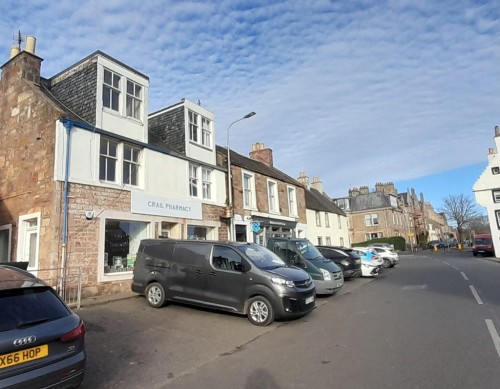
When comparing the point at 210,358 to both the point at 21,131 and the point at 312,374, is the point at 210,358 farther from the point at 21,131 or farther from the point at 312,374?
the point at 21,131

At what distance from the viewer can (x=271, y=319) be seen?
834cm

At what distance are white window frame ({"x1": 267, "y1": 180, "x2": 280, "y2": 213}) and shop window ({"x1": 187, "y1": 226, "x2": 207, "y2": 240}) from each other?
24.1ft

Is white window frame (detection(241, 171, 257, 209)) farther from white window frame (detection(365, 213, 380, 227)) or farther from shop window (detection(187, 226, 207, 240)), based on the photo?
white window frame (detection(365, 213, 380, 227))

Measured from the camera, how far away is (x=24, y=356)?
12.4 feet

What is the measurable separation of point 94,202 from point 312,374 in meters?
9.53

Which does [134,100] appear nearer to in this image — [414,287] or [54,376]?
[54,376]

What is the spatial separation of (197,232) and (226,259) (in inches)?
307

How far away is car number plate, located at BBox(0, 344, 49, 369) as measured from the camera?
3631 mm

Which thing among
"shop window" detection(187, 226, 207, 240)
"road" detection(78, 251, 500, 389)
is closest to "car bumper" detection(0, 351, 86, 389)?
"road" detection(78, 251, 500, 389)

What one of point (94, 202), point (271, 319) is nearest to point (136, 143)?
point (94, 202)

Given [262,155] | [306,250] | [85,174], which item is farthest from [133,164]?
[262,155]

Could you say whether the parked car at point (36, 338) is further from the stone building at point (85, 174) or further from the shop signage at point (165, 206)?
the shop signage at point (165, 206)

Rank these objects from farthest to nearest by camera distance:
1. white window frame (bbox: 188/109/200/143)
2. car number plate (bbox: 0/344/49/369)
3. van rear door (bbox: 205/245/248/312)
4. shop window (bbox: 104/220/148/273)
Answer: white window frame (bbox: 188/109/200/143) → shop window (bbox: 104/220/148/273) → van rear door (bbox: 205/245/248/312) → car number plate (bbox: 0/344/49/369)

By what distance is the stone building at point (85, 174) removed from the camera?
11.5 meters
